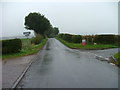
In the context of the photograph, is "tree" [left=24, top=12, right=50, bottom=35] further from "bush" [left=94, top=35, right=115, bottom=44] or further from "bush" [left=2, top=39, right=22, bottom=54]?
"bush" [left=2, top=39, right=22, bottom=54]

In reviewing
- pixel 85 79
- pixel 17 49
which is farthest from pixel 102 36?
pixel 85 79

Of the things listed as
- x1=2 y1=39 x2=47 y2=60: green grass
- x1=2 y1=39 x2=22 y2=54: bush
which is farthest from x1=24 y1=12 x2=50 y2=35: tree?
x1=2 y1=39 x2=22 y2=54: bush

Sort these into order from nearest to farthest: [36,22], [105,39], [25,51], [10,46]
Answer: [10,46]
[25,51]
[105,39]
[36,22]

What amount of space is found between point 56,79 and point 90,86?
173 centimetres

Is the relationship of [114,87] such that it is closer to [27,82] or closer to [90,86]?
[90,86]

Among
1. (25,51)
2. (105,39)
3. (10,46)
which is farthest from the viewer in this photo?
(105,39)

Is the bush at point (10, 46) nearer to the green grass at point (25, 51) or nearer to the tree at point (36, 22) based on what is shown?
the green grass at point (25, 51)

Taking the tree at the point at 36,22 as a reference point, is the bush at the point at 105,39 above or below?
below

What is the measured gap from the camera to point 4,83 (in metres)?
6.91

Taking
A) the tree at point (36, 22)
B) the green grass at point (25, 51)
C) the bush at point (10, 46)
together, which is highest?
the tree at point (36, 22)

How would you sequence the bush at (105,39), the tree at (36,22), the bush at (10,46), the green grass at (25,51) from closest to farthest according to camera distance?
the green grass at (25,51), the bush at (10,46), the bush at (105,39), the tree at (36,22)

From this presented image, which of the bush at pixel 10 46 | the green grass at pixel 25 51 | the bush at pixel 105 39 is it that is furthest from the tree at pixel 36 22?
the bush at pixel 10 46

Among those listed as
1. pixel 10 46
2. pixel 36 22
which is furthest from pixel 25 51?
pixel 36 22

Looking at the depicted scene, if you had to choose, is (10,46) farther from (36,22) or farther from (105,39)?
(36,22)
